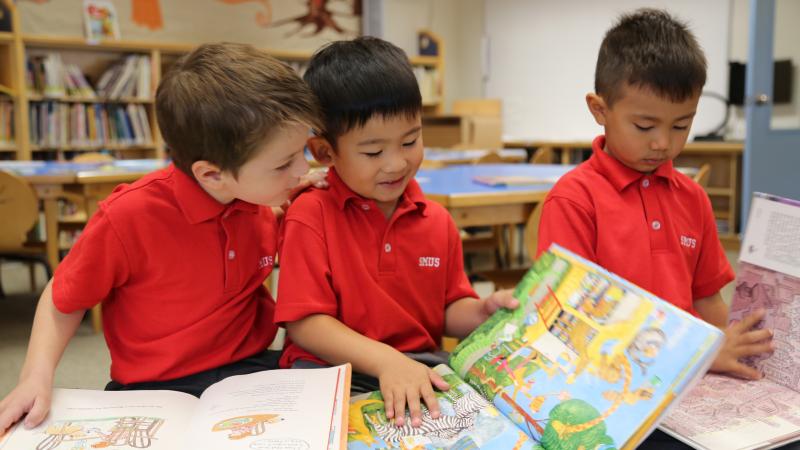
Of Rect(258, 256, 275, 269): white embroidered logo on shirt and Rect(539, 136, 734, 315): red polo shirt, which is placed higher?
Rect(539, 136, 734, 315): red polo shirt

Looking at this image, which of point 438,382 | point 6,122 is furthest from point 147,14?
point 438,382

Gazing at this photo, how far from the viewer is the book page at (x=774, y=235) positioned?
2.81 ft

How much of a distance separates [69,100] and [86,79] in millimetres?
281

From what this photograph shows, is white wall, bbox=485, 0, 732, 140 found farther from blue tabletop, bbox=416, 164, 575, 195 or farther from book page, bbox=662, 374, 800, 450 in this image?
book page, bbox=662, 374, 800, 450

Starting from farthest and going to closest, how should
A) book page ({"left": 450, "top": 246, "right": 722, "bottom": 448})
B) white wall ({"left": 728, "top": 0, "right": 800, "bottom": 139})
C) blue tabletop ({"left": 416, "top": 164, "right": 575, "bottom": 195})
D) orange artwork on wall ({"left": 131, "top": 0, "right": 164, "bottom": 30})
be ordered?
orange artwork on wall ({"left": 131, "top": 0, "right": 164, "bottom": 30}) < white wall ({"left": 728, "top": 0, "right": 800, "bottom": 139}) < blue tabletop ({"left": 416, "top": 164, "right": 575, "bottom": 195}) < book page ({"left": 450, "top": 246, "right": 722, "bottom": 448})

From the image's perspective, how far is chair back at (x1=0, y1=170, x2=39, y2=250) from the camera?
2.76 metres

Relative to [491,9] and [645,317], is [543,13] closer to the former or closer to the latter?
[491,9]

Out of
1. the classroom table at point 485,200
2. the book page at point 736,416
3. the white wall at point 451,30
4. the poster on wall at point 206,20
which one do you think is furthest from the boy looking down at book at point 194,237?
the white wall at point 451,30

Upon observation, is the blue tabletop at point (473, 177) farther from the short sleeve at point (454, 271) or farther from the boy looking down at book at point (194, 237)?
the boy looking down at book at point (194, 237)

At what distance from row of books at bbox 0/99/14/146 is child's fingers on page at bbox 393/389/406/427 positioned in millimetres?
4505

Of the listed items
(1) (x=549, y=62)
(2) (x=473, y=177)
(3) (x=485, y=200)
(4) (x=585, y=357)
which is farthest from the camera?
(1) (x=549, y=62)

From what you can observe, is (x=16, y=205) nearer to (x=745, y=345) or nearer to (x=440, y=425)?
(x=440, y=425)

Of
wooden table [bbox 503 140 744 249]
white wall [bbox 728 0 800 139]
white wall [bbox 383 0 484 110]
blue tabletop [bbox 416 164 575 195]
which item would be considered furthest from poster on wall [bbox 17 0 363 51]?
wooden table [bbox 503 140 744 249]

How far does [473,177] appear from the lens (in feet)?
9.02
